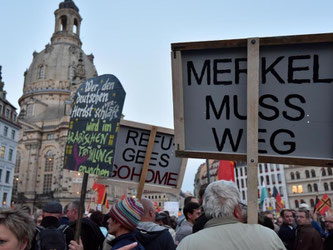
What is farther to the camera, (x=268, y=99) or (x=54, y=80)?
(x=54, y=80)

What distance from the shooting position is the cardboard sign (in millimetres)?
2885

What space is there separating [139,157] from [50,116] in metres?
71.6

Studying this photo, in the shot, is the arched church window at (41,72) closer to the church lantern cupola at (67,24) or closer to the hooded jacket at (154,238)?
the church lantern cupola at (67,24)

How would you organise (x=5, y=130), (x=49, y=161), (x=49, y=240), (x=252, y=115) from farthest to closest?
(x=49, y=161) → (x=5, y=130) → (x=49, y=240) → (x=252, y=115)

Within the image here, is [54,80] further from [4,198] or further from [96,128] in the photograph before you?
[96,128]

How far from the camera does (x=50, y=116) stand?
7238 cm

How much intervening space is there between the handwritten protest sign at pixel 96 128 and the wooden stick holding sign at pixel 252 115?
2.19 metres

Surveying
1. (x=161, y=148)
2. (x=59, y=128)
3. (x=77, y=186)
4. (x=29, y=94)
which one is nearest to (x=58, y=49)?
(x=29, y=94)

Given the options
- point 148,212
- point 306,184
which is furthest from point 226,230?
point 306,184

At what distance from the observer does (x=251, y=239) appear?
2338mm

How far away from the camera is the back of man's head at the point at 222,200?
2.53m

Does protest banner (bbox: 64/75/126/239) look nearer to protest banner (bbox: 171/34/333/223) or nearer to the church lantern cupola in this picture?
protest banner (bbox: 171/34/333/223)

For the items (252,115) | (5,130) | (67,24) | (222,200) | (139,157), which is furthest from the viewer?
(67,24)

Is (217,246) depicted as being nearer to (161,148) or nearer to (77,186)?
(161,148)
